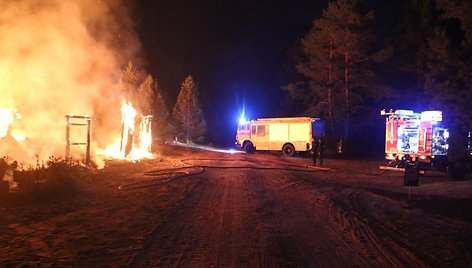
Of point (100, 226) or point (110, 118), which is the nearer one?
point (100, 226)

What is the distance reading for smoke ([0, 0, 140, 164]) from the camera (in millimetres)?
17562

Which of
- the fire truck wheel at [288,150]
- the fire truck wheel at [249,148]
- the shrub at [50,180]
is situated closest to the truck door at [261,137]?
the fire truck wheel at [249,148]

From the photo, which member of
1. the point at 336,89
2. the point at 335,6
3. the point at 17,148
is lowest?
the point at 17,148

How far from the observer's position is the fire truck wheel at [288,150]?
103ft

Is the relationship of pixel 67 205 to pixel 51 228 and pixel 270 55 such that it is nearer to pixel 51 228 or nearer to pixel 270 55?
pixel 51 228

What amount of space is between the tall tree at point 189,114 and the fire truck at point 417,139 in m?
29.4

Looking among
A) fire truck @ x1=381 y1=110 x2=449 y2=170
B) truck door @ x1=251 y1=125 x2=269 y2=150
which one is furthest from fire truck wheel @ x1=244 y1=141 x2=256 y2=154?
fire truck @ x1=381 y1=110 x2=449 y2=170

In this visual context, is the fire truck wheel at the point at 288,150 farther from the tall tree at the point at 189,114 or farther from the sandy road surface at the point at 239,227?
the tall tree at the point at 189,114

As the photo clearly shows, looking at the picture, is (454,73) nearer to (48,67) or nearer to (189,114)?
(48,67)

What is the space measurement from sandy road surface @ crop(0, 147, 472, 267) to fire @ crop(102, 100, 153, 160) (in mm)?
7387

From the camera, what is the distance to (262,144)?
32.9 m

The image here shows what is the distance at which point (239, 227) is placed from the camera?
8.68 meters

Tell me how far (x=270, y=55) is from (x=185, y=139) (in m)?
50.9

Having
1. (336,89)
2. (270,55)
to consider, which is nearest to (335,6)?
(336,89)
